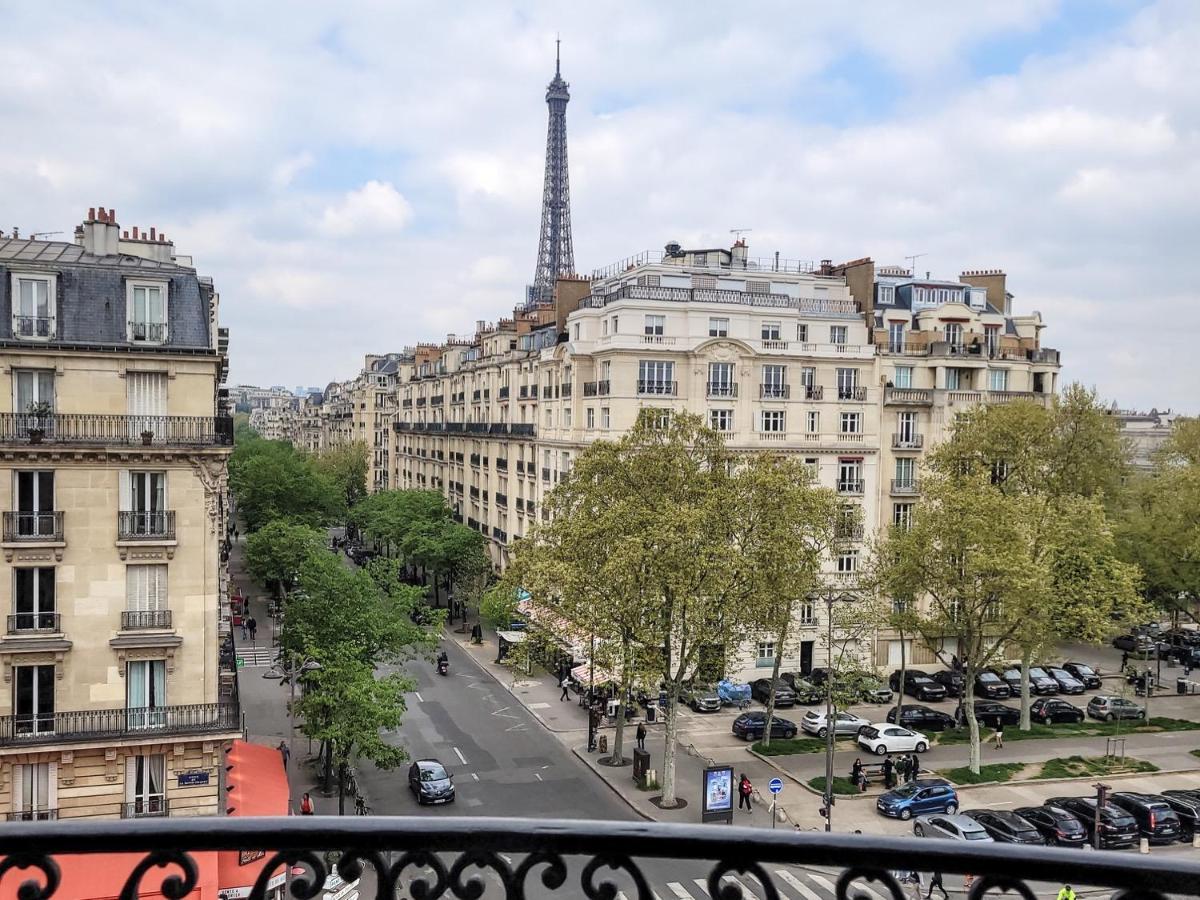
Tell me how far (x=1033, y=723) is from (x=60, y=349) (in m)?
40.5

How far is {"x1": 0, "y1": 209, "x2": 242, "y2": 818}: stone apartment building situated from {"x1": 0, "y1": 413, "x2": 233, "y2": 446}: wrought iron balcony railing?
36 mm

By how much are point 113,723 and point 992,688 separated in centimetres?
3943

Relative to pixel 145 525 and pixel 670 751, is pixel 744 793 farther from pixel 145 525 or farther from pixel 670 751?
pixel 145 525

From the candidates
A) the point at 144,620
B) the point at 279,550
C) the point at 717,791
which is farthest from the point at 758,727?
the point at 279,550

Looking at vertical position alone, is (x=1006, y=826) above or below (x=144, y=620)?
below

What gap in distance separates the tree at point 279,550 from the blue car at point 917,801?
28.0 metres

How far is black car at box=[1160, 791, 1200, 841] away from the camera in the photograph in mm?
30609

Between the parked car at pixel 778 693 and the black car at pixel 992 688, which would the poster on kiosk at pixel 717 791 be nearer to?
the parked car at pixel 778 693

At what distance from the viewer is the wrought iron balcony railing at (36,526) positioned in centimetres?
2383

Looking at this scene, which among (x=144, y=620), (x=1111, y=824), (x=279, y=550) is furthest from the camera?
(x=279, y=550)

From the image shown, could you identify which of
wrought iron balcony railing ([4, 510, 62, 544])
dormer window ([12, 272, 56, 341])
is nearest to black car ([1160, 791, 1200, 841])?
wrought iron balcony railing ([4, 510, 62, 544])

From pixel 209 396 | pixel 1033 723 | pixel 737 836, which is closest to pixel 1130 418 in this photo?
pixel 1033 723

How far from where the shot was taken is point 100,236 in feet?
91.8

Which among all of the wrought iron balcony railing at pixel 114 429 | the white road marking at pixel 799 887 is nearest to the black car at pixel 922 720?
the white road marking at pixel 799 887
